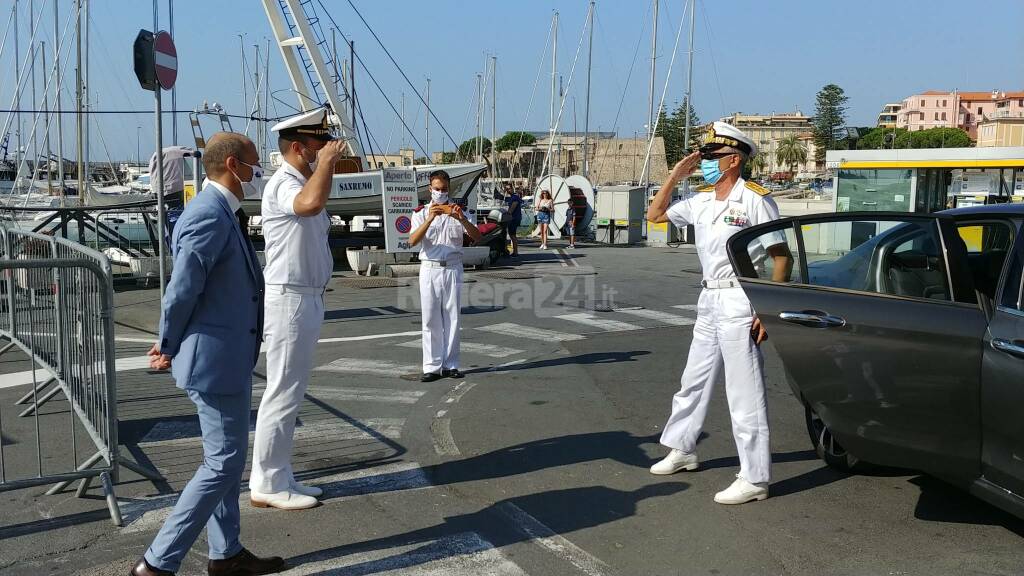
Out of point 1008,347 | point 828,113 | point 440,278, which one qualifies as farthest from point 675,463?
point 828,113

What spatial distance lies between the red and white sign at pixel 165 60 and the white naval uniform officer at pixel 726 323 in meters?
5.80

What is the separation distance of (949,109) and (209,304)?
636 ft

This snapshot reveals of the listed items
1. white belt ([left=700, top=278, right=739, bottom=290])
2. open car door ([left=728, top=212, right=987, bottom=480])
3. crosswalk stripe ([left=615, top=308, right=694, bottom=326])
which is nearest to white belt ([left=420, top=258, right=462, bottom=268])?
white belt ([left=700, top=278, right=739, bottom=290])

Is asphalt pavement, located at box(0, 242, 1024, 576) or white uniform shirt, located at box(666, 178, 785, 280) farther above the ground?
white uniform shirt, located at box(666, 178, 785, 280)

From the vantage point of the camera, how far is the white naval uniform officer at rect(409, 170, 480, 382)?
327 inches

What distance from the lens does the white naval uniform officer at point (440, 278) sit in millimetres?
8312

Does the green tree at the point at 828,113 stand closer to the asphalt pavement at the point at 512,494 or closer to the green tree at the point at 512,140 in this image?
the green tree at the point at 512,140

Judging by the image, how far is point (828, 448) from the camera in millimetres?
5562

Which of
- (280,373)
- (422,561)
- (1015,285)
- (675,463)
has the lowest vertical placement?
(422,561)

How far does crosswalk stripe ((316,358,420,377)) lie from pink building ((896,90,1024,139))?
565ft

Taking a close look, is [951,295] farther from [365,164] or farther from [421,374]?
[365,164]

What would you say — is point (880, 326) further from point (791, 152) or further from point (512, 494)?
point (791, 152)

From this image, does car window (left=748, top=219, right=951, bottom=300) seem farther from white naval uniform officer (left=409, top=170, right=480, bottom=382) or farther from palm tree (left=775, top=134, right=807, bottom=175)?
palm tree (left=775, top=134, right=807, bottom=175)

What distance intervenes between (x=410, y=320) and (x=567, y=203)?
55.7ft
